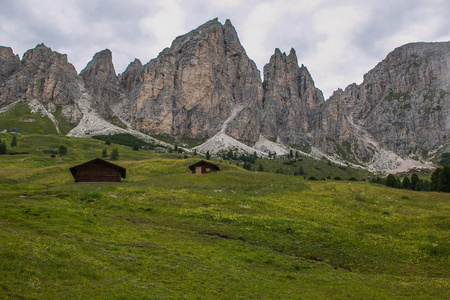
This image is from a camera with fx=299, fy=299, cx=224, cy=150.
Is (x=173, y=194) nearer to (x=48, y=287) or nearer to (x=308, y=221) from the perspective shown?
(x=308, y=221)

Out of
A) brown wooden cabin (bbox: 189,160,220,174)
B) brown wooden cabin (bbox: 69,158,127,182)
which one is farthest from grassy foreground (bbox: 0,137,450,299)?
brown wooden cabin (bbox: 189,160,220,174)

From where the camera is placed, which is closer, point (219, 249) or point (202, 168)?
point (219, 249)

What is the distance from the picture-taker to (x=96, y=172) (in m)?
60.3

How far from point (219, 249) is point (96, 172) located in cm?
4625

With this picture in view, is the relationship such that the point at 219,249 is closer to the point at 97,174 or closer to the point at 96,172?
the point at 97,174

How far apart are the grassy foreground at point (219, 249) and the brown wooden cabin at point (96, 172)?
16453mm

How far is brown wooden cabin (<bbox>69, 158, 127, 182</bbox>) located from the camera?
59.2 m

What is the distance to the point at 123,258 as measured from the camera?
16031mm

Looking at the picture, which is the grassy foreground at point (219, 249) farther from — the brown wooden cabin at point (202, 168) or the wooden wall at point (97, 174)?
the brown wooden cabin at point (202, 168)

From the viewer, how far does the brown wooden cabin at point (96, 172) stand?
194ft

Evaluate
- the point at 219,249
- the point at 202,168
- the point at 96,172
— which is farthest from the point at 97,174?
the point at 219,249

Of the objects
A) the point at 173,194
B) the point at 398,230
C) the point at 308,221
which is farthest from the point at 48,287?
the point at 173,194

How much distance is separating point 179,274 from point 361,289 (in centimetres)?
961

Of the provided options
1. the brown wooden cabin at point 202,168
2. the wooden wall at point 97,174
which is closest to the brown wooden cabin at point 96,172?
the wooden wall at point 97,174
